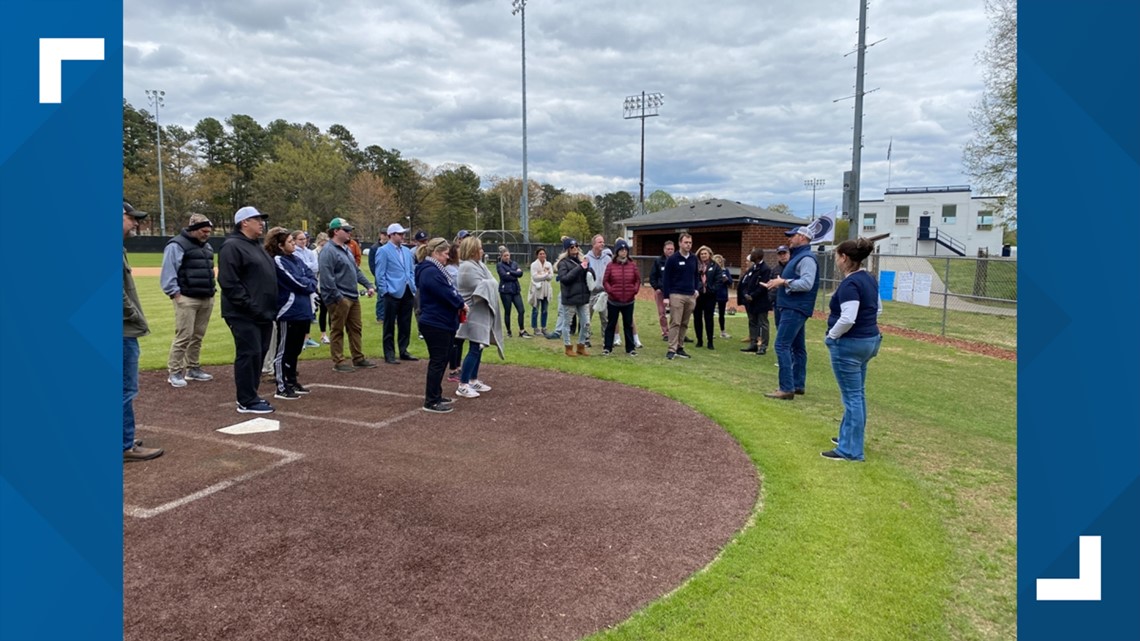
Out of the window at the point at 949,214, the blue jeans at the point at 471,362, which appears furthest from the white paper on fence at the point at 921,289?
the window at the point at 949,214

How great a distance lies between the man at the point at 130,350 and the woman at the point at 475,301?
3307 millimetres

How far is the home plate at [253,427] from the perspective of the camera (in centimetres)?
594

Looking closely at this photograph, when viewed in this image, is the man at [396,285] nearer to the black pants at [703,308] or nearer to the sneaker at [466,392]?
the sneaker at [466,392]

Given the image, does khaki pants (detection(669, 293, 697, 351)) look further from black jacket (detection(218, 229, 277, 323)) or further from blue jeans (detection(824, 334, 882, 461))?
black jacket (detection(218, 229, 277, 323))

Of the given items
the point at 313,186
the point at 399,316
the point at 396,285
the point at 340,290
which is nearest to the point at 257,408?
the point at 340,290

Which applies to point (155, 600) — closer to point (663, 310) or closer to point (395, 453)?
point (395, 453)

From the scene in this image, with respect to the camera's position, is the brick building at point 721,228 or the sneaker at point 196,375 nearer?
the sneaker at point 196,375

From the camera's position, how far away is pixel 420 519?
13.5 ft

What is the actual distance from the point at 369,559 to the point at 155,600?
3.52ft

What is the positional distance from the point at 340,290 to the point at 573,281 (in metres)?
3.83
